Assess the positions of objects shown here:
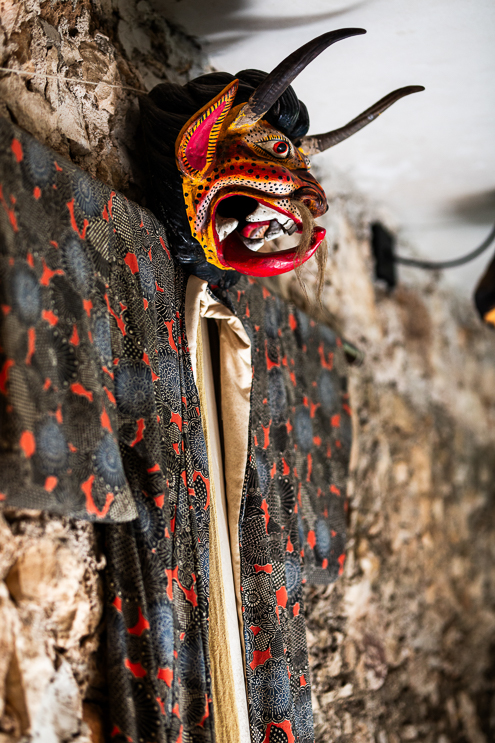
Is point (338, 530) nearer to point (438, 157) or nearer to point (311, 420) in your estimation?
point (311, 420)

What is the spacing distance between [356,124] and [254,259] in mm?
396

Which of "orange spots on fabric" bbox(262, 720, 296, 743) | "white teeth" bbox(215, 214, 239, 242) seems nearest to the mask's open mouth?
"white teeth" bbox(215, 214, 239, 242)

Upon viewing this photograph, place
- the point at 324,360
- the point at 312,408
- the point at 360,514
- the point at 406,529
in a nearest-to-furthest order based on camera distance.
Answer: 1. the point at 312,408
2. the point at 324,360
3. the point at 360,514
4. the point at 406,529

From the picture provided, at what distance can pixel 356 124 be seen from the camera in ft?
4.30

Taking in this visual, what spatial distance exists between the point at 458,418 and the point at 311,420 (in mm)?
1526

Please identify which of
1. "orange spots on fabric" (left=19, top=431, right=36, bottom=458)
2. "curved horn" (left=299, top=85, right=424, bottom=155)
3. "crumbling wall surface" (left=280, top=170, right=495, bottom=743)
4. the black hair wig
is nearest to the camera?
"orange spots on fabric" (left=19, top=431, right=36, bottom=458)

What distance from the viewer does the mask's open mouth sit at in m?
1.14

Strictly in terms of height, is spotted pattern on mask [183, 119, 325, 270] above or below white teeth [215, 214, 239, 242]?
above

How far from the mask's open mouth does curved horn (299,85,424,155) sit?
7.3 inches

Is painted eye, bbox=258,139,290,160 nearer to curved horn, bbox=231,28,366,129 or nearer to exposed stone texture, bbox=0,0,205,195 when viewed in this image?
curved horn, bbox=231,28,366,129

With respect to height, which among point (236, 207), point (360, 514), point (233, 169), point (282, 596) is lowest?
point (360, 514)

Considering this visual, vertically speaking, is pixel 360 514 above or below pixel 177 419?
below

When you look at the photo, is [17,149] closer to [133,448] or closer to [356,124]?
[133,448]

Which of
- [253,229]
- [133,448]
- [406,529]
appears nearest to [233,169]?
[253,229]
